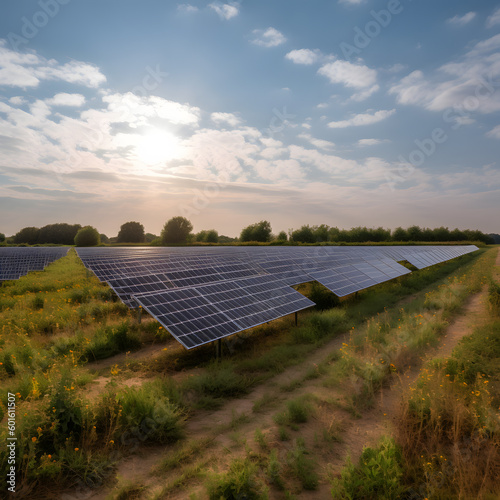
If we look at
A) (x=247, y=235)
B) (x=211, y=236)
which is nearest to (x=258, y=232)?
(x=247, y=235)

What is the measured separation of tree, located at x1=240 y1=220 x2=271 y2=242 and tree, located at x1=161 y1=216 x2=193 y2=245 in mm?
17358

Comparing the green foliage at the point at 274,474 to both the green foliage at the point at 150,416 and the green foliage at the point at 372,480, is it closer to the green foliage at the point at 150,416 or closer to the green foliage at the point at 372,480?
the green foliage at the point at 372,480

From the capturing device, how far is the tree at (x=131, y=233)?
103m

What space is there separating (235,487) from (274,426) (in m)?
2.10

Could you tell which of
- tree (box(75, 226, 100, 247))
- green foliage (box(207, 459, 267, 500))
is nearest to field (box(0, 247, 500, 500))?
green foliage (box(207, 459, 267, 500))

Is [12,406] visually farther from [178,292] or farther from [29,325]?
[29,325]

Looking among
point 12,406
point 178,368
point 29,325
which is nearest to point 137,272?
point 29,325

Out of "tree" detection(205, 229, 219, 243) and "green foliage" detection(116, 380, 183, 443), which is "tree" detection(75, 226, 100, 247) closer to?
"tree" detection(205, 229, 219, 243)

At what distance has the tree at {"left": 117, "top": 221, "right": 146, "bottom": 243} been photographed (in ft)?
338

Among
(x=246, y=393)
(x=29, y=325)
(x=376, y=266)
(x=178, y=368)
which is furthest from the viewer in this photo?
(x=376, y=266)

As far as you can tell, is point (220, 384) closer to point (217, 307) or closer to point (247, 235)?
point (217, 307)

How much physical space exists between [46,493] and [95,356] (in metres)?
6.05

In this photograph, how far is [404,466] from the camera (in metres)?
5.03

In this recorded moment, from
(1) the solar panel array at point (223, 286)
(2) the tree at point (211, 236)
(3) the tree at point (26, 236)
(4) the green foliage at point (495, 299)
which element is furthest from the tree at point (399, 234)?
(3) the tree at point (26, 236)
